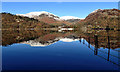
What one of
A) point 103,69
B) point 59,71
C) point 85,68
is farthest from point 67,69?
point 103,69

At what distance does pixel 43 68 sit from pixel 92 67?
5959mm

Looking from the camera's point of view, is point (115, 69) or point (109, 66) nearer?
point (115, 69)

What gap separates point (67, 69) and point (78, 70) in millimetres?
1270

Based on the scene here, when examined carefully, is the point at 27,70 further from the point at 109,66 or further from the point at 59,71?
the point at 109,66

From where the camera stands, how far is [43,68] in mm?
16016

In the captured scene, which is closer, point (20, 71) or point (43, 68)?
point (20, 71)

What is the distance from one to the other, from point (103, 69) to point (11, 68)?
35.6 ft

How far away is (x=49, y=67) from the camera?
16422 millimetres

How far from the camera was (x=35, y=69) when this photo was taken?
1553 cm

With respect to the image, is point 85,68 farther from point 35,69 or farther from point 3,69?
point 3,69

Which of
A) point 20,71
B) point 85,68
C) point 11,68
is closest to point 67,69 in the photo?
point 85,68

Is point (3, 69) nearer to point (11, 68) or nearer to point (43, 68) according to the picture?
point (11, 68)

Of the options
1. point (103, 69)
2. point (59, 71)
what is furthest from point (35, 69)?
point (103, 69)

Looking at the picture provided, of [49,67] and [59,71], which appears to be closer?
[59,71]
